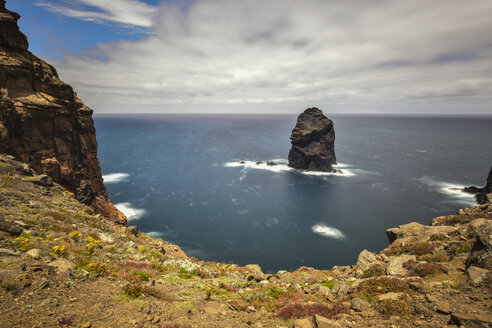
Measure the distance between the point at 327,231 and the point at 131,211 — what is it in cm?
5961

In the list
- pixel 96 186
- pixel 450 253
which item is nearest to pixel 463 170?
pixel 450 253

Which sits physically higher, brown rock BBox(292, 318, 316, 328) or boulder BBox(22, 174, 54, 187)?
boulder BBox(22, 174, 54, 187)

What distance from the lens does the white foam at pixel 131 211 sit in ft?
219

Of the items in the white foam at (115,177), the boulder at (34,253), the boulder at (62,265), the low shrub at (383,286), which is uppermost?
the boulder at (34,253)

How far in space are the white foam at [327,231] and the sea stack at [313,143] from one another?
208 feet

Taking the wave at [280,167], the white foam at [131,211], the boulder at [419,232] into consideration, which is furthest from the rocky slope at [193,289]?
the wave at [280,167]

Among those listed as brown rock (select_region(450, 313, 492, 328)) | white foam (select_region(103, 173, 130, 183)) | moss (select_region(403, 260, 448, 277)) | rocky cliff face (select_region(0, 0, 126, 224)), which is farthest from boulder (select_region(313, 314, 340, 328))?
white foam (select_region(103, 173, 130, 183))

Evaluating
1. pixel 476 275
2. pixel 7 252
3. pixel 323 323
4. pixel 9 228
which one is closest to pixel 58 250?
pixel 7 252

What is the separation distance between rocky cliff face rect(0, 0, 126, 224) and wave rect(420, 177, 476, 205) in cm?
11193

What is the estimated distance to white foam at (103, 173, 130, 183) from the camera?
97.6 meters

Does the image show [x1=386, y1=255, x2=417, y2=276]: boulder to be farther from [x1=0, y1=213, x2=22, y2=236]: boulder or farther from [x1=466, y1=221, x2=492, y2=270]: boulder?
[x1=0, y1=213, x2=22, y2=236]: boulder

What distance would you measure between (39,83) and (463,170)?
170047 mm

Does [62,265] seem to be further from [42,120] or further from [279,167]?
[279,167]

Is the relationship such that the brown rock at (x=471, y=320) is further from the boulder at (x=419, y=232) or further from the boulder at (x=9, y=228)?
the boulder at (x=9, y=228)
